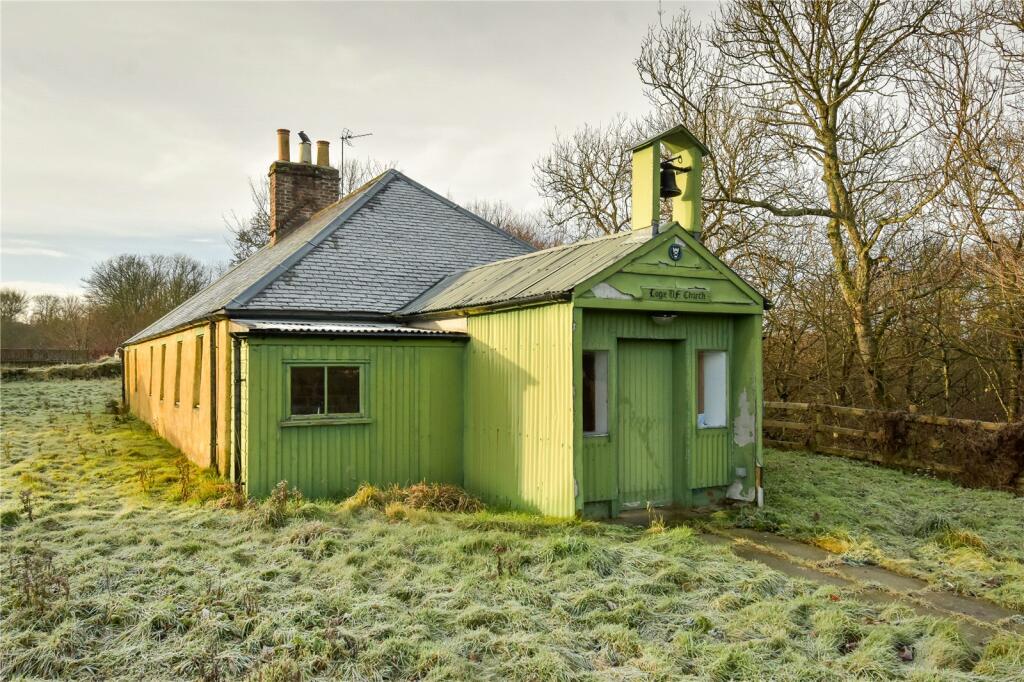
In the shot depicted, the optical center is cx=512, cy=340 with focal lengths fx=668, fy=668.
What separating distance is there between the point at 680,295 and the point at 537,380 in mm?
2319

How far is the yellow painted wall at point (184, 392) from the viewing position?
37.2 ft

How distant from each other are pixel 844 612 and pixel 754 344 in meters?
4.75

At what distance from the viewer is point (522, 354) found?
30.4 ft

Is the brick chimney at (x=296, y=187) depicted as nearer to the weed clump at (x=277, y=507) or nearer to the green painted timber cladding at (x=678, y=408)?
the weed clump at (x=277, y=507)

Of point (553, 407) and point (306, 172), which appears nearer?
point (553, 407)

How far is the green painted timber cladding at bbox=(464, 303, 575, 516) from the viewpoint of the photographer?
27.7 feet

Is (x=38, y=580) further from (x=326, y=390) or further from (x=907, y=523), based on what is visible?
(x=907, y=523)

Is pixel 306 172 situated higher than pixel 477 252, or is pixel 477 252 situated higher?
pixel 306 172

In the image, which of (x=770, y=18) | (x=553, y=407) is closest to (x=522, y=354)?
(x=553, y=407)

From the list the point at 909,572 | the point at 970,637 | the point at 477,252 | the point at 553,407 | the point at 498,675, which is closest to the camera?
the point at 498,675

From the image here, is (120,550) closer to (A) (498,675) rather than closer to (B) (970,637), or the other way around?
(A) (498,675)

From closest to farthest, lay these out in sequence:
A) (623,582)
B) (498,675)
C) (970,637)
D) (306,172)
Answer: (498,675) → (970,637) → (623,582) → (306,172)

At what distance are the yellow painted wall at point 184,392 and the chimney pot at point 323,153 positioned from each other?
21.9 feet

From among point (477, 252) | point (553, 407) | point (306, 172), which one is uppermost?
point (306, 172)
